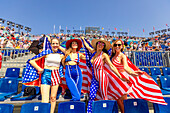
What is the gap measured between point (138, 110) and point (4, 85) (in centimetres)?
377

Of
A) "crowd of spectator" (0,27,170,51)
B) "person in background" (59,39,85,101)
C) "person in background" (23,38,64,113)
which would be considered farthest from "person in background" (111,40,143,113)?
"person in background" (23,38,64,113)

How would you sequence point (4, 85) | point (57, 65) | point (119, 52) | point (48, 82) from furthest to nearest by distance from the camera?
point (4, 85) → point (119, 52) → point (57, 65) → point (48, 82)

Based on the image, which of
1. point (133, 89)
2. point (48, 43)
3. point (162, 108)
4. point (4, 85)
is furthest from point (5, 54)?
point (162, 108)

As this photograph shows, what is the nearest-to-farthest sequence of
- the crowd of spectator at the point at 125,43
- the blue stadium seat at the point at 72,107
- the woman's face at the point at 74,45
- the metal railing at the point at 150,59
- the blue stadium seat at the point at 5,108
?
the blue stadium seat at the point at 5,108 < the blue stadium seat at the point at 72,107 < the woman's face at the point at 74,45 < the metal railing at the point at 150,59 < the crowd of spectator at the point at 125,43

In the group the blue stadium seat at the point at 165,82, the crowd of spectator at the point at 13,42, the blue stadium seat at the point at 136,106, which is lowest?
the blue stadium seat at the point at 136,106

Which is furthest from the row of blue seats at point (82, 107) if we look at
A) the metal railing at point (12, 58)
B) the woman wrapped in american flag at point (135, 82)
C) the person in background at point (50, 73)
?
the metal railing at point (12, 58)

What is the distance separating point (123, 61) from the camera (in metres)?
2.51

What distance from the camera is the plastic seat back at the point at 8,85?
3.28m

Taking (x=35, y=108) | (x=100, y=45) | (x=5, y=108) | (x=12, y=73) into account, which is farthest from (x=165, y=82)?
(x=12, y=73)

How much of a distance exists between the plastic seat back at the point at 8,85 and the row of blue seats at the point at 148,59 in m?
5.83

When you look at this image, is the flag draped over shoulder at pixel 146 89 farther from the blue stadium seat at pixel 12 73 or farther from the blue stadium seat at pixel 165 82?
the blue stadium seat at pixel 12 73

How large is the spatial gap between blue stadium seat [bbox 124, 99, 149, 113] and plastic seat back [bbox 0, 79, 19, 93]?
3198 millimetres

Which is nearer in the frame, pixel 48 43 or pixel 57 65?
pixel 57 65

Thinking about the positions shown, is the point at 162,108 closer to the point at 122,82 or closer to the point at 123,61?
the point at 122,82
